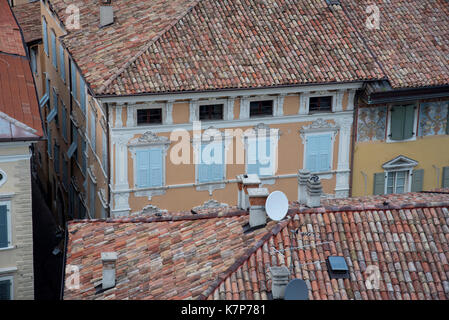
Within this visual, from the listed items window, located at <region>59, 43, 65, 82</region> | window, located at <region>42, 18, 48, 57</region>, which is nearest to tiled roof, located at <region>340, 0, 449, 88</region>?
window, located at <region>59, 43, 65, 82</region>

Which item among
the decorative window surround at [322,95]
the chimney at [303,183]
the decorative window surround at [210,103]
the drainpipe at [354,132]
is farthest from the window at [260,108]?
the chimney at [303,183]

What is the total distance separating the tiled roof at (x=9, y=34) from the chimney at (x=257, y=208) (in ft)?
36.7

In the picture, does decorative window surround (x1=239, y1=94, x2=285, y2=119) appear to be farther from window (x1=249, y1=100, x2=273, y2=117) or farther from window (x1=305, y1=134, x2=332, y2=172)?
window (x1=305, y1=134, x2=332, y2=172)

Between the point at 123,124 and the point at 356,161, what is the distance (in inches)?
362

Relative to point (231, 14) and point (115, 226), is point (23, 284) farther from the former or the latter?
point (231, 14)

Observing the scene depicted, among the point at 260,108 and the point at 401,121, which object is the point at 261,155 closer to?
the point at 260,108

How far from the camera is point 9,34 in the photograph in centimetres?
3428

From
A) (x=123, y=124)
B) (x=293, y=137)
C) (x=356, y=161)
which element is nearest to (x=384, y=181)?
(x=356, y=161)

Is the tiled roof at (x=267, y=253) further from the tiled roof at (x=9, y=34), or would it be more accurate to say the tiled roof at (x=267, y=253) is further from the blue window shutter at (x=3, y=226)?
the tiled roof at (x=9, y=34)

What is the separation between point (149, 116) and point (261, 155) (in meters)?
4.54

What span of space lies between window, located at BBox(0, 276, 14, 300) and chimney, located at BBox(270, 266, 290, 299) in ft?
32.2

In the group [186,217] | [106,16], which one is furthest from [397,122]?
[186,217]

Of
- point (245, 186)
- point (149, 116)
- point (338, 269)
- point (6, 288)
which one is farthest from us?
point (149, 116)

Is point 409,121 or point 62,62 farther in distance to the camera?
point 62,62
